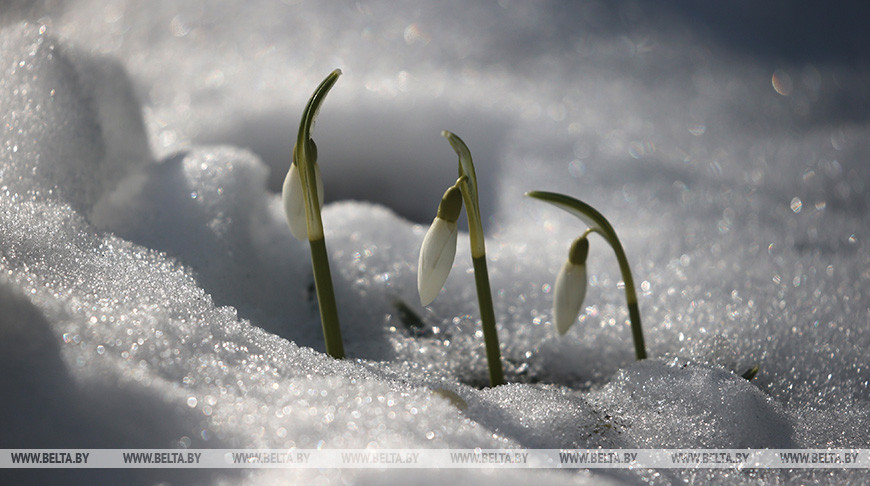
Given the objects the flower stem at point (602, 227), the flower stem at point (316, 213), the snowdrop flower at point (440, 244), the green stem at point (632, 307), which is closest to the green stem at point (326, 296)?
the flower stem at point (316, 213)

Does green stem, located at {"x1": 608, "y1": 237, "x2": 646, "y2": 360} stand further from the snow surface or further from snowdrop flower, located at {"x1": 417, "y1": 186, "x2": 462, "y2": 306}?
snowdrop flower, located at {"x1": 417, "y1": 186, "x2": 462, "y2": 306}

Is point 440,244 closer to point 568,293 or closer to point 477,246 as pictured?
point 477,246

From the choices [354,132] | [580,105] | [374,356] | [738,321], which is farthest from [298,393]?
[580,105]

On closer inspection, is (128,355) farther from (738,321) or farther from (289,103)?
(289,103)

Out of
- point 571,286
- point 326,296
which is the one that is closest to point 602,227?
point 571,286

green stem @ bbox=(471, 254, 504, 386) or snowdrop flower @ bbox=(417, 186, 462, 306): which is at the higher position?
snowdrop flower @ bbox=(417, 186, 462, 306)

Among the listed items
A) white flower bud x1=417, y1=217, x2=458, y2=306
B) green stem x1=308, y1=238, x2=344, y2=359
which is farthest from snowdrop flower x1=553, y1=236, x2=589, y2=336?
green stem x1=308, y1=238, x2=344, y2=359
